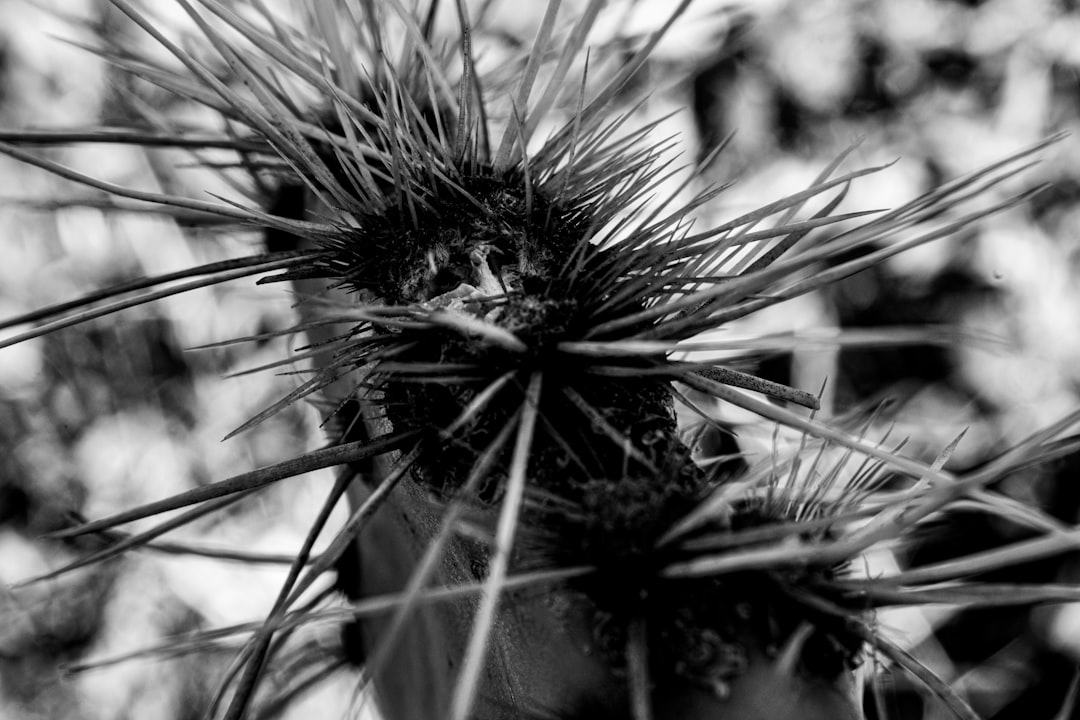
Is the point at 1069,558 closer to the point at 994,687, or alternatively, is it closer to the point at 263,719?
the point at 994,687

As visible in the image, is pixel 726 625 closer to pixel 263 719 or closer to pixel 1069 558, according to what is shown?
pixel 263 719

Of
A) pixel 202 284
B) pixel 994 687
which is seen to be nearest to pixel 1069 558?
pixel 994 687

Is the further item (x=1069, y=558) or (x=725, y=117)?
(x=725, y=117)

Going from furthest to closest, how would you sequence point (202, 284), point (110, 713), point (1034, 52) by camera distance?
1. point (1034, 52)
2. point (110, 713)
3. point (202, 284)

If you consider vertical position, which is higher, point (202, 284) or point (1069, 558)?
point (202, 284)

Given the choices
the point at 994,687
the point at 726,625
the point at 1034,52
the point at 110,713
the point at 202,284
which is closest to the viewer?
the point at 726,625

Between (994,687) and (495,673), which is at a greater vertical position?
(495,673)

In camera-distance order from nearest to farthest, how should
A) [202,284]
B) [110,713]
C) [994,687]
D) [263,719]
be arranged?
[202,284] < [263,719] < [110,713] < [994,687]

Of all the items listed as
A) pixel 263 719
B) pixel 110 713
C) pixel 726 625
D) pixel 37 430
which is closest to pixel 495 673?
pixel 726 625

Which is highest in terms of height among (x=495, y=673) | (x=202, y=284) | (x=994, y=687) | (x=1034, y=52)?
(x=1034, y=52)
